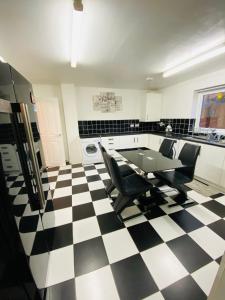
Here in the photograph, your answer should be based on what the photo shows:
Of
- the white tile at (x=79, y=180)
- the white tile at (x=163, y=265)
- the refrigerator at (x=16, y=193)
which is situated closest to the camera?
the refrigerator at (x=16, y=193)

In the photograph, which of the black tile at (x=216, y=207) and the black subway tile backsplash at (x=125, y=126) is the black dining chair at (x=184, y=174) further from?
the black subway tile backsplash at (x=125, y=126)

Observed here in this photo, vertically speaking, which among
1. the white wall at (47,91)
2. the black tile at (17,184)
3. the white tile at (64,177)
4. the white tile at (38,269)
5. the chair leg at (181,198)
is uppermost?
the white wall at (47,91)

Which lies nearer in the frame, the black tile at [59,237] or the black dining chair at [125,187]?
the black tile at [59,237]

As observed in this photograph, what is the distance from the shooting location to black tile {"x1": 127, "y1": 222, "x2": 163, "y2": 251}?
57.5 inches

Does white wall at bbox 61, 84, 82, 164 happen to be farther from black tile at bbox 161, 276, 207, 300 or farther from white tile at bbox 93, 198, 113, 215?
black tile at bbox 161, 276, 207, 300

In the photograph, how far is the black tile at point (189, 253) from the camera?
1255 mm

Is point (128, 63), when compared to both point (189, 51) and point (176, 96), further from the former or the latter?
point (176, 96)

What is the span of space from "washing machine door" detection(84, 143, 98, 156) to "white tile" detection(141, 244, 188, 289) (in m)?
2.96

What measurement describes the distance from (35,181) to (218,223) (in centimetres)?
220

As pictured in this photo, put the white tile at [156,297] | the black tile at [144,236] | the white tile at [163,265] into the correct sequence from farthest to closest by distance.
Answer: the black tile at [144,236] → the white tile at [163,265] → the white tile at [156,297]

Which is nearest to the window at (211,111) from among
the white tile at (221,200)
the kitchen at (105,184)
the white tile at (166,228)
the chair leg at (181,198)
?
the kitchen at (105,184)

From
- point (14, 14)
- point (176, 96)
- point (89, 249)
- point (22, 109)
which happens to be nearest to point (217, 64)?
point (176, 96)

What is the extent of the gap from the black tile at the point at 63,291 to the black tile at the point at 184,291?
745 mm

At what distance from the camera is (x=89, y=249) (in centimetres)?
144
